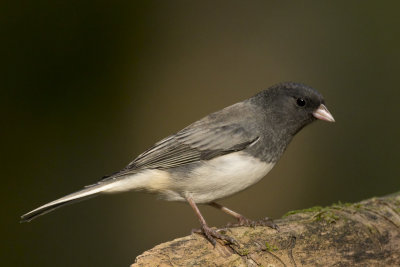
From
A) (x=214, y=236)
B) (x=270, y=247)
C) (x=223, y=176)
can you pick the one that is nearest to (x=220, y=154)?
(x=223, y=176)

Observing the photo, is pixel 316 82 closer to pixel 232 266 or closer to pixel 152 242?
pixel 152 242

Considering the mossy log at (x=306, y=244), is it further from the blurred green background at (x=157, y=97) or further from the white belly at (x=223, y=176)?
the blurred green background at (x=157, y=97)

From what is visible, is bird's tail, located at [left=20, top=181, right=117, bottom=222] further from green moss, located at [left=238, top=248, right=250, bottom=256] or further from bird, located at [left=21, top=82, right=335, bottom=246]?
green moss, located at [left=238, top=248, right=250, bottom=256]

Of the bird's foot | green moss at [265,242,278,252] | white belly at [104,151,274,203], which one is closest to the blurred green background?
white belly at [104,151,274,203]

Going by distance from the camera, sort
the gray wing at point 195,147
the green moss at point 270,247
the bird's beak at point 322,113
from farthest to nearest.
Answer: the bird's beak at point 322,113
the gray wing at point 195,147
the green moss at point 270,247

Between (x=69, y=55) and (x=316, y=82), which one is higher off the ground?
(x=69, y=55)

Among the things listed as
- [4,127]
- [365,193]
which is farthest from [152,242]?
[365,193]

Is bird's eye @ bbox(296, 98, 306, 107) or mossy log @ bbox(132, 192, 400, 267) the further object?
bird's eye @ bbox(296, 98, 306, 107)

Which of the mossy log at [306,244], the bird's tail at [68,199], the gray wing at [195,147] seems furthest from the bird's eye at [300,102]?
the bird's tail at [68,199]
